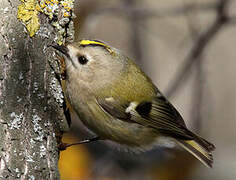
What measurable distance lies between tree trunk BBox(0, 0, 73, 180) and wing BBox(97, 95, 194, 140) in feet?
1.45

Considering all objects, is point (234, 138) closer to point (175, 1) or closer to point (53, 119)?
point (175, 1)

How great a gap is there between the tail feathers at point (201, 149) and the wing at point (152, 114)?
72 millimetres

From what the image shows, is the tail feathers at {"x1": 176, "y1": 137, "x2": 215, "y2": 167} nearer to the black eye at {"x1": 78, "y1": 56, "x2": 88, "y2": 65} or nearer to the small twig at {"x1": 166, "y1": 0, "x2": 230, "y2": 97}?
the black eye at {"x1": 78, "y1": 56, "x2": 88, "y2": 65}

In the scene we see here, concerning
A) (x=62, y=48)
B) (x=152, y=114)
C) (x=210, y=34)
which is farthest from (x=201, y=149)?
(x=210, y=34)

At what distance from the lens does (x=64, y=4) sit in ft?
7.16

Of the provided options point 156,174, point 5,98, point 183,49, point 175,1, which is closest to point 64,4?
point 5,98

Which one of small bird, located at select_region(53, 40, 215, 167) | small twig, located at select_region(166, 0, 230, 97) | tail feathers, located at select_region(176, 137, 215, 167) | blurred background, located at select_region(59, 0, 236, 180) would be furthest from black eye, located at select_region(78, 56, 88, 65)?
small twig, located at select_region(166, 0, 230, 97)

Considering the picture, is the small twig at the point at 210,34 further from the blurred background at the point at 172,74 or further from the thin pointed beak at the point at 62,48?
the thin pointed beak at the point at 62,48

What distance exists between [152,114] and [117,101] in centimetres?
30

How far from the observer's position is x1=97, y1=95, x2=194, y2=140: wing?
251 centimetres

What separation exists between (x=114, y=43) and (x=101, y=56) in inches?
142

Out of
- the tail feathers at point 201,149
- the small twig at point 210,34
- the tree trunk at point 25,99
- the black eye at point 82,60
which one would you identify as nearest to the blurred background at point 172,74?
the small twig at point 210,34

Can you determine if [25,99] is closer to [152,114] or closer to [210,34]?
[152,114]

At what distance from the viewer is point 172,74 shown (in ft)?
21.2
